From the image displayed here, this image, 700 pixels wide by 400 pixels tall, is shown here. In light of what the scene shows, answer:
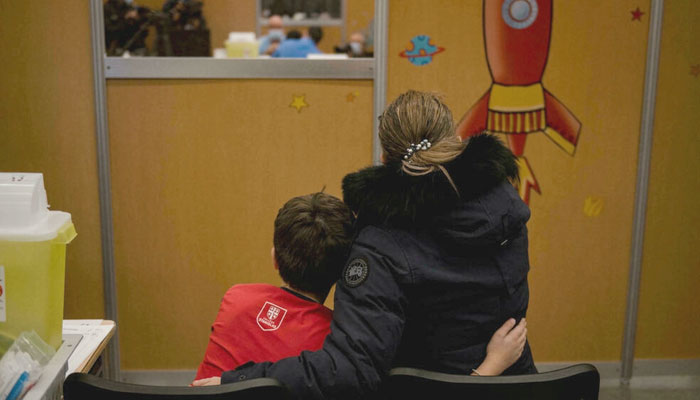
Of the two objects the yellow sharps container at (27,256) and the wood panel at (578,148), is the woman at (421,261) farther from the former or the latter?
Answer: the wood panel at (578,148)

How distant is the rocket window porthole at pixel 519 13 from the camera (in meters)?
2.48

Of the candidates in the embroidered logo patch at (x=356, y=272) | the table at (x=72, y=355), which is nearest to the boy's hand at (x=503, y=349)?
the embroidered logo patch at (x=356, y=272)

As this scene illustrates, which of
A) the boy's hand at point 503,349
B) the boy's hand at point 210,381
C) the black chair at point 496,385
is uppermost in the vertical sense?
the black chair at point 496,385

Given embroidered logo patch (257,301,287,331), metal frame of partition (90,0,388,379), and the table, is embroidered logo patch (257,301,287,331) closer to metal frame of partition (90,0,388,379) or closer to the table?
the table

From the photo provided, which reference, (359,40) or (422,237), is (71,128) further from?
(422,237)

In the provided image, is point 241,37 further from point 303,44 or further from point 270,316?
point 270,316

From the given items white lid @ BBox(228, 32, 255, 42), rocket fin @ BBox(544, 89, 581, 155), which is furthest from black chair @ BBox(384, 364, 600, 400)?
white lid @ BBox(228, 32, 255, 42)

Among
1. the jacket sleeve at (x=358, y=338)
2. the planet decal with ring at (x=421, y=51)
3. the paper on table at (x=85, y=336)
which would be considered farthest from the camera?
the planet decal with ring at (x=421, y=51)

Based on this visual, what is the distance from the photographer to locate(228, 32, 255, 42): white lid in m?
2.49

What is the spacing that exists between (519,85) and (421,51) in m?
0.41

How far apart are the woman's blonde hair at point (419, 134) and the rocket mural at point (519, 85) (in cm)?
130

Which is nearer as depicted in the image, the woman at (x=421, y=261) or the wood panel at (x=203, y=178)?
the woman at (x=421, y=261)

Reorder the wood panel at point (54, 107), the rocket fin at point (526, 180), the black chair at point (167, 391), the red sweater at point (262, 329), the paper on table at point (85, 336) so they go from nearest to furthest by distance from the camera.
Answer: the black chair at point (167, 391), the red sweater at point (262, 329), the paper on table at point (85, 336), the wood panel at point (54, 107), the rocket fin at point (526, 180)

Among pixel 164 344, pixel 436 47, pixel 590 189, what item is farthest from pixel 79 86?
pixel 590 189
